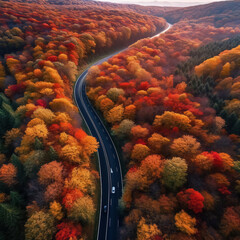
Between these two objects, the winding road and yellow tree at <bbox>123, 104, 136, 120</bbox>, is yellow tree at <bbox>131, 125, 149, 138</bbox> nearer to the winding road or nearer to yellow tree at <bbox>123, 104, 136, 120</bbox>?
yellow tree at <bbox>123, 104, 136, 120</bbox>

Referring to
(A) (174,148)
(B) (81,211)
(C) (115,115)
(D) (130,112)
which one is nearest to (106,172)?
(B) (81,211)

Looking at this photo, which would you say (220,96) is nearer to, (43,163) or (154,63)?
(154,63)

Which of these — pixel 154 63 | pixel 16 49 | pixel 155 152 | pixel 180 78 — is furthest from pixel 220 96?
pixel 16 49

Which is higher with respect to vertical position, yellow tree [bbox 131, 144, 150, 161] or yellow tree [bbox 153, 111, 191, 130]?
yellow tree [bbox 153, 111, 191, 130]

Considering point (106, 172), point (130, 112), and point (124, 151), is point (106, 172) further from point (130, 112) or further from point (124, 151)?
point (130, 112)

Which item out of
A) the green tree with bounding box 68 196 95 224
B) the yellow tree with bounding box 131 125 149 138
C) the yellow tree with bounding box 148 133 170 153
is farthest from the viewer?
the yellow tree with bounding box 131 125 149 138

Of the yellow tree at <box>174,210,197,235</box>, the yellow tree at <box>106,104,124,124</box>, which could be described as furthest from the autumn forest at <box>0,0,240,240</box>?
the yellow tree at <box>106,104,124,124</box>

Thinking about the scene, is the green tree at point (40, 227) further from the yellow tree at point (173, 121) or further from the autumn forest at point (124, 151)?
the yellow tree at point (173, 121)
